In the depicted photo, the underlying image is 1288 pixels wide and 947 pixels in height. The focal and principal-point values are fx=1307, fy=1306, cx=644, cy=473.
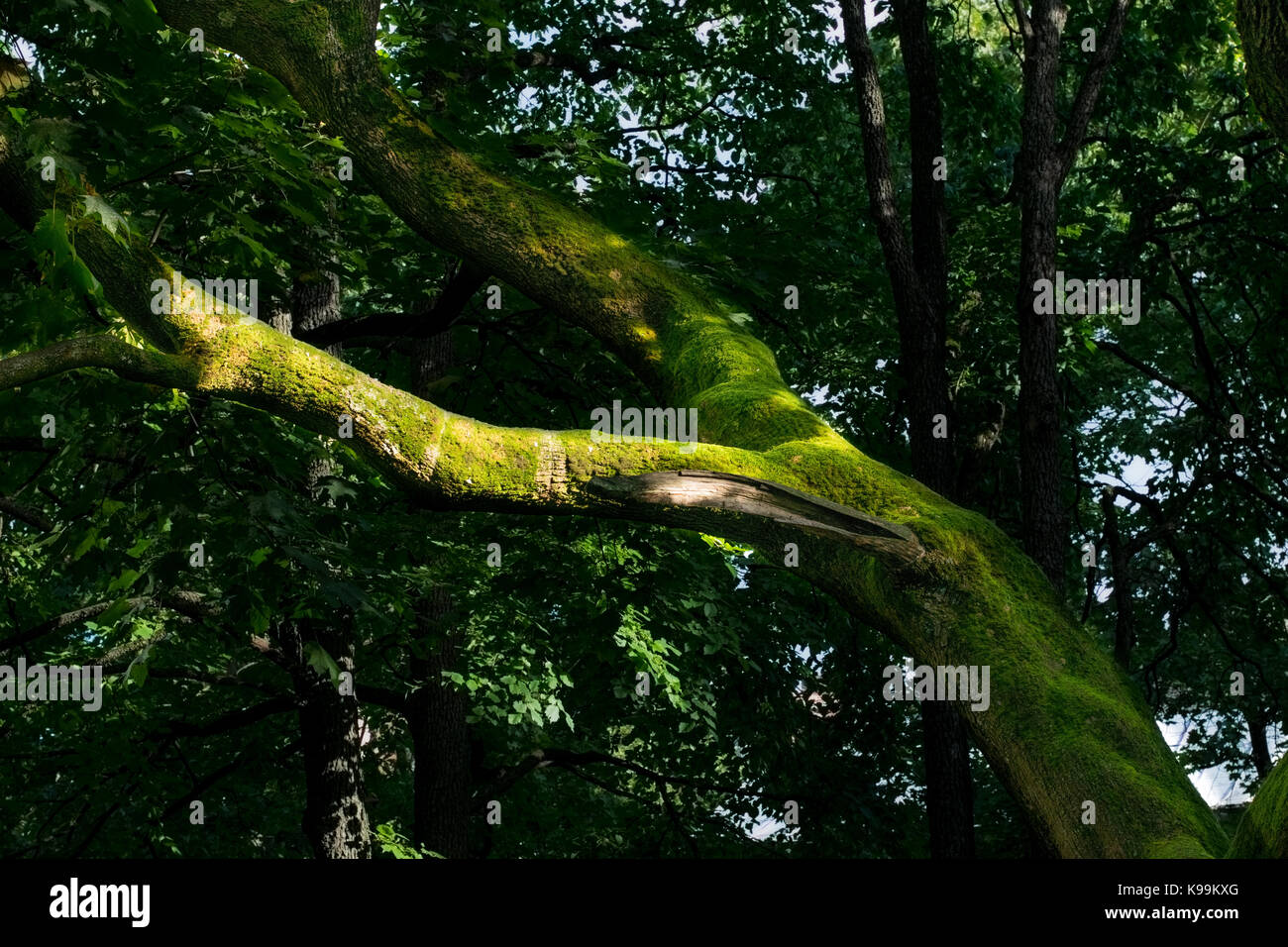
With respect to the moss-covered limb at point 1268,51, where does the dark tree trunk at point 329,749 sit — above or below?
below

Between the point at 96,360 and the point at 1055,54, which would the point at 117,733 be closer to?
the point at 96,360

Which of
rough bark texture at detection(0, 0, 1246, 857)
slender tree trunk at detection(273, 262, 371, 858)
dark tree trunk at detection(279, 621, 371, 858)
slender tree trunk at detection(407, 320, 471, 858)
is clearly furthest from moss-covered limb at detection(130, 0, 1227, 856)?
slender tree trunk at detection(407, 320, 471, 858)

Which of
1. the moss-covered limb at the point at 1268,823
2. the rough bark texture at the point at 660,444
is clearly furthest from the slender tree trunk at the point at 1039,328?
the moss-covered limb at the point at 1268,823

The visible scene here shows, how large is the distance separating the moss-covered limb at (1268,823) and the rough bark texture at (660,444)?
0.13 meters

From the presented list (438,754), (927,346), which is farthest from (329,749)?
(927,346)

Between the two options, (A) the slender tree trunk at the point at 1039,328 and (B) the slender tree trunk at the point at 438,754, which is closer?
(A) the slender tree trunk at the point at 1039,328

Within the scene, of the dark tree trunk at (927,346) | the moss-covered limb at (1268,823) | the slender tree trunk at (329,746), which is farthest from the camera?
the slender tree trunk at (329,746)

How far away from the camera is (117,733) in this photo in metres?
10.8

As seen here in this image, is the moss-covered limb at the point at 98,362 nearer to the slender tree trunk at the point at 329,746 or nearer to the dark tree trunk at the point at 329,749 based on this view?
the slender tree trunk at the point at 329,746

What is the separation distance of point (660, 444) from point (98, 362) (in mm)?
2095

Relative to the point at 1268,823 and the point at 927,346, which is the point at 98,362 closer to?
the point at 1268,823

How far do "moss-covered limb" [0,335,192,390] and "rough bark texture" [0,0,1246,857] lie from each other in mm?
13

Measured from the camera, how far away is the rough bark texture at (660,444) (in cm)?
396
